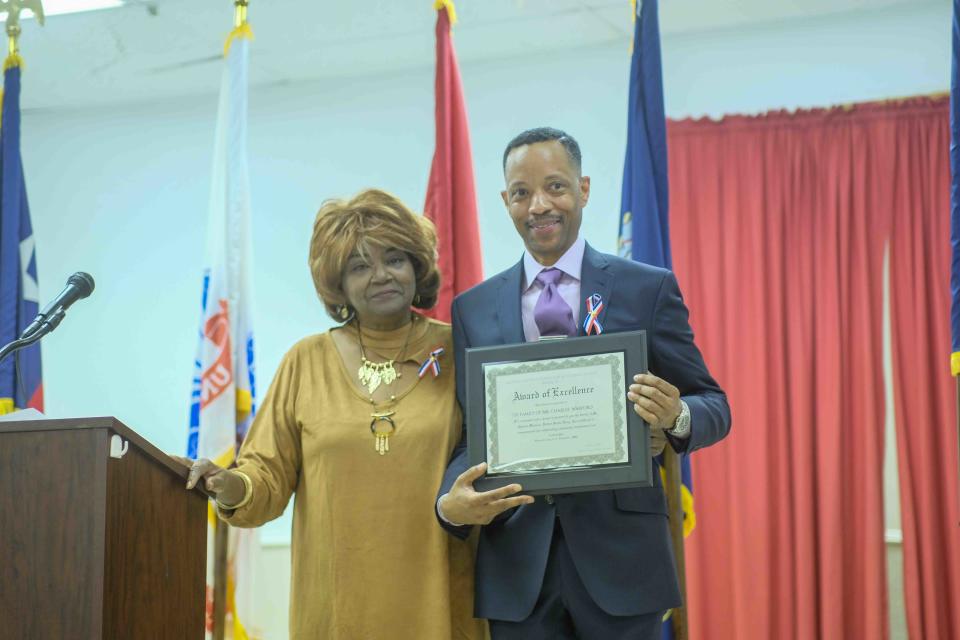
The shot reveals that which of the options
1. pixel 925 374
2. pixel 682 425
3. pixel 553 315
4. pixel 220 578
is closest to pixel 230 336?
pixel 220 578

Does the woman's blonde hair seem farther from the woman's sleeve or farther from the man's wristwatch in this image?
the man's wristwatch

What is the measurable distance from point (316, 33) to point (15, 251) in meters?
1.62

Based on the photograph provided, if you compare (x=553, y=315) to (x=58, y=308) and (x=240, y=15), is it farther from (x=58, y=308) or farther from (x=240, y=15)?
(x=240, y=15)

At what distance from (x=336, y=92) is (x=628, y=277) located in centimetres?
331

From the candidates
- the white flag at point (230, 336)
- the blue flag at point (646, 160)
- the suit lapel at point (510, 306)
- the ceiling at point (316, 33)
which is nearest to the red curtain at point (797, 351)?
the ceiling at point (316, 33)

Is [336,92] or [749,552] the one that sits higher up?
[336,92]

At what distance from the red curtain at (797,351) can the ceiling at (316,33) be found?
19.6 inches

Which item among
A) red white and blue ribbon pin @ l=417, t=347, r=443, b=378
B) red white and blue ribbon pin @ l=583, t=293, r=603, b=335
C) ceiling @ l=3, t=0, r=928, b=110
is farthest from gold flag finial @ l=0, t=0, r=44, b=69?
red white and blue ribbon pin @ l=583, t=293, r=603, b=335

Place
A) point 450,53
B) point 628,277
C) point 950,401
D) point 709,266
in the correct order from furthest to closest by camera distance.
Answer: point 709,266
point 950,401
point 450,53
point 628,277

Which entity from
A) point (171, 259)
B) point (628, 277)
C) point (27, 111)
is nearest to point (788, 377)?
point (628, 277)

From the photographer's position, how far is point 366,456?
2.30 m

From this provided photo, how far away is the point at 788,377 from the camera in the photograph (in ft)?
13.8

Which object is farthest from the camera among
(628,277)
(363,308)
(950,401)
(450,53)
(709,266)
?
(709,266)

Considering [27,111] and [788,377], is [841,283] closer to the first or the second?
[788,377]
